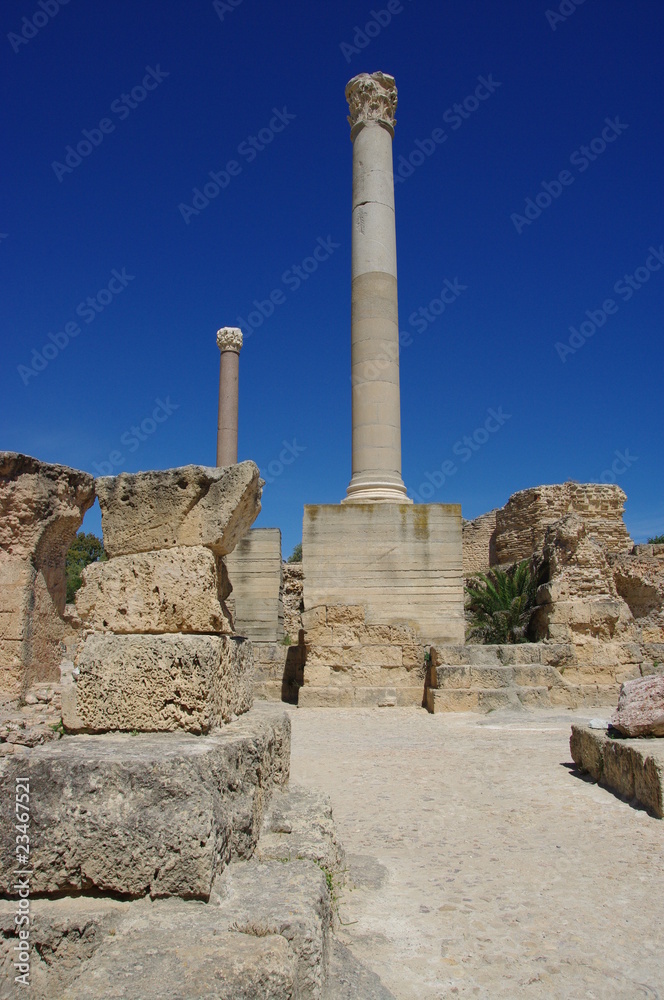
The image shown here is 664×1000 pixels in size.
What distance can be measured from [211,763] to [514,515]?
2365cm

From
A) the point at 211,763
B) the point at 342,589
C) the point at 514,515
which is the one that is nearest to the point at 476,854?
the point at 211,763

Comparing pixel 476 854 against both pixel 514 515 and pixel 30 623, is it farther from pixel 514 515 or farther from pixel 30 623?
pixel 514 515

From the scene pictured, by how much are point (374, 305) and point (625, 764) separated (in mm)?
8847

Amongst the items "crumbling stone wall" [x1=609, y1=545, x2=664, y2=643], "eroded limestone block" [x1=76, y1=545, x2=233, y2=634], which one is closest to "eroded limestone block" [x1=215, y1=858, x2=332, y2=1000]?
"eroded limestone block" [x1=76, y1=545, x2=233, y2=634]

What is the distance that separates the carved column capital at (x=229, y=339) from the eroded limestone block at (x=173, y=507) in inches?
720

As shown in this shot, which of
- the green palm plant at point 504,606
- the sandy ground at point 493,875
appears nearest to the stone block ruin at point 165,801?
the sandy ground at point 493,875

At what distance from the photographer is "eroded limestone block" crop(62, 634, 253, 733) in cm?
307

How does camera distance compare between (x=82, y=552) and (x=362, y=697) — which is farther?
(x=82, y=552)

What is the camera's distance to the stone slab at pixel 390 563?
Answer: 1019 cm

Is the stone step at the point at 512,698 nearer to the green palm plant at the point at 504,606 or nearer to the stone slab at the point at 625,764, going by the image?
the green palm plant at the point at 504,606

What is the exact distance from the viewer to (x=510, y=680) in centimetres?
896

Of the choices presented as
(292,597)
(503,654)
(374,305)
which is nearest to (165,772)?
(503,654)

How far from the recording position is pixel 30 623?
5547 mm

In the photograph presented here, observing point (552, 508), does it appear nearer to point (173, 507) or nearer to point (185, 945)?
point (173, 507)
